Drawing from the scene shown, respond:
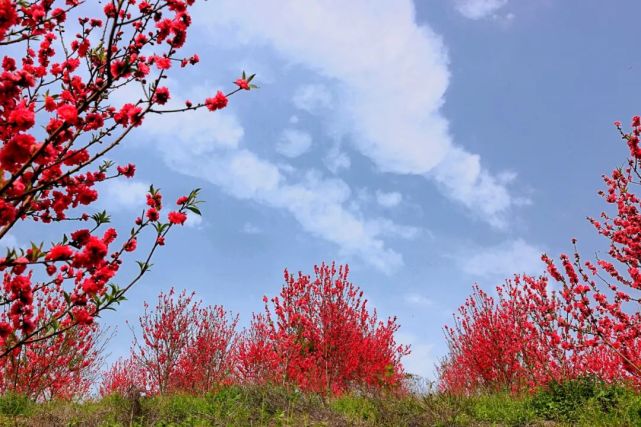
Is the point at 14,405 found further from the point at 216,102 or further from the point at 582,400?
the point at 582,400

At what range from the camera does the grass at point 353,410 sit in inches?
262

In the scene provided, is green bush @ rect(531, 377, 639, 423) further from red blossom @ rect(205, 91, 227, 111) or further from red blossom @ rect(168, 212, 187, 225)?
red blossom @ rect(205, 91, 227, 111)

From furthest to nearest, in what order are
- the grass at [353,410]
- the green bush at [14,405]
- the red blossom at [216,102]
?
the green bush at [14,405], the grass at [353,410], the red blossom at [216,102]

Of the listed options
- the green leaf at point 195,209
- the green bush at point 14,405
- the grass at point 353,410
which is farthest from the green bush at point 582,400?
the green bush at point 14,405

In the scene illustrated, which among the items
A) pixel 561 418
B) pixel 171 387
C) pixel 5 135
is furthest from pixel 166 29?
pixel 171 387

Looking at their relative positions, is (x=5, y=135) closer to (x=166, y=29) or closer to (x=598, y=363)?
(x=166, y=29)

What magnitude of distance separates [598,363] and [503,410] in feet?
26.1

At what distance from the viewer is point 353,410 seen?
7.50 meters

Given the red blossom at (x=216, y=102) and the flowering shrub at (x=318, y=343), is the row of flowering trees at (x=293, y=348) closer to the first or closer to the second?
the flowering shrub at (x=318, y=343)

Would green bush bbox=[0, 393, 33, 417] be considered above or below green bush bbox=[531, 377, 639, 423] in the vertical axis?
below

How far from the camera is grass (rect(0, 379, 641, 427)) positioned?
262 inches

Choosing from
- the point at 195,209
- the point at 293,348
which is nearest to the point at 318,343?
the point at 293,348

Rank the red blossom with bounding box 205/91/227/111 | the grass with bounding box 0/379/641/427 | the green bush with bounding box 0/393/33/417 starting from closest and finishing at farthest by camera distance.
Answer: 1. the red blossom with bounding box 205/91/227/111
2. the grass with bounding box 0/379/641/427
3. the green bush with bounding box 0/393/33/417

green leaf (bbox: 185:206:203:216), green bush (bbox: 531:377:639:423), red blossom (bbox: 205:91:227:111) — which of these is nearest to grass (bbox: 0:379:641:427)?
green bush (bbox: 531:377:639:423)
